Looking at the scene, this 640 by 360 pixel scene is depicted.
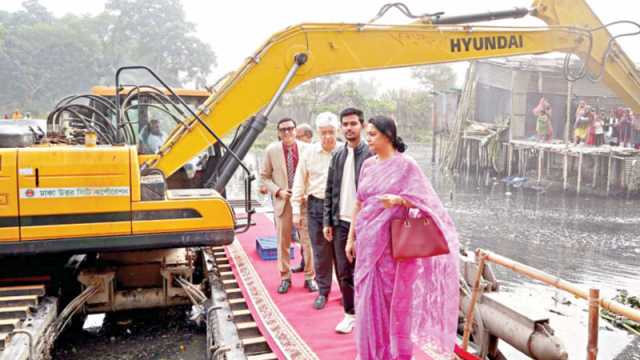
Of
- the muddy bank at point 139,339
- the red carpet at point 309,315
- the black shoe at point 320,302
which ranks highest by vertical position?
the black shoe at point 320,302

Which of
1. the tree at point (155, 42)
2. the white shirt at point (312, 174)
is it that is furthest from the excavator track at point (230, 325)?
the tree at point (155, 42)

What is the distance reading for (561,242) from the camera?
10992 mm

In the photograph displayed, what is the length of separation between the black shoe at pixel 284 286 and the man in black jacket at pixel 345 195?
1.00 m

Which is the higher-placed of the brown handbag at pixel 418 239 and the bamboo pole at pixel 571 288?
the brown handbag at pixel 418 239

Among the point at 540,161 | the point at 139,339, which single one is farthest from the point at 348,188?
the point at 540,161

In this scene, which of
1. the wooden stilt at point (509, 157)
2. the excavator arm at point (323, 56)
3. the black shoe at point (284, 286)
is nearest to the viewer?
the black shoe at point (284, 286)

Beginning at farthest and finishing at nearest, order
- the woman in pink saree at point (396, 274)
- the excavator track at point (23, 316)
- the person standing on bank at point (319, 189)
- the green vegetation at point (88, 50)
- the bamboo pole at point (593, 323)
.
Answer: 1. the green vegetation at point (88, 50)
2. the person standing on bank at point (319, 189)
3. the excavator track at point (23, 316)
4. the woman in pink saree at point (396, 274)
5. the bamboo pole at point (593, 323)

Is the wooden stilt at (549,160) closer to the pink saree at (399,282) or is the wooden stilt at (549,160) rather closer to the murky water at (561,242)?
the murky water at (561,242)

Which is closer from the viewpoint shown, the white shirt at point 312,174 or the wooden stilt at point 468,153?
the white shirt at point 312,174

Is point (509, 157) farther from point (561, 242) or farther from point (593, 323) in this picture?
point (593, 323)

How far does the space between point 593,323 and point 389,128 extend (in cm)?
144

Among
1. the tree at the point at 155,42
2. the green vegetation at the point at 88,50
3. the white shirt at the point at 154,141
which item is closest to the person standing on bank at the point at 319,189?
the white shirt at the point at 154,141

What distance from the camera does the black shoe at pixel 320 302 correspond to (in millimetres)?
4387

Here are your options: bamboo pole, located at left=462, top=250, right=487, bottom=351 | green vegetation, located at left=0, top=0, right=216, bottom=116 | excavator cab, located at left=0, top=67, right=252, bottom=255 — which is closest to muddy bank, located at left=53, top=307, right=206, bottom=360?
excavator cab, located at left=0, top=67, right=252, bottom=255
